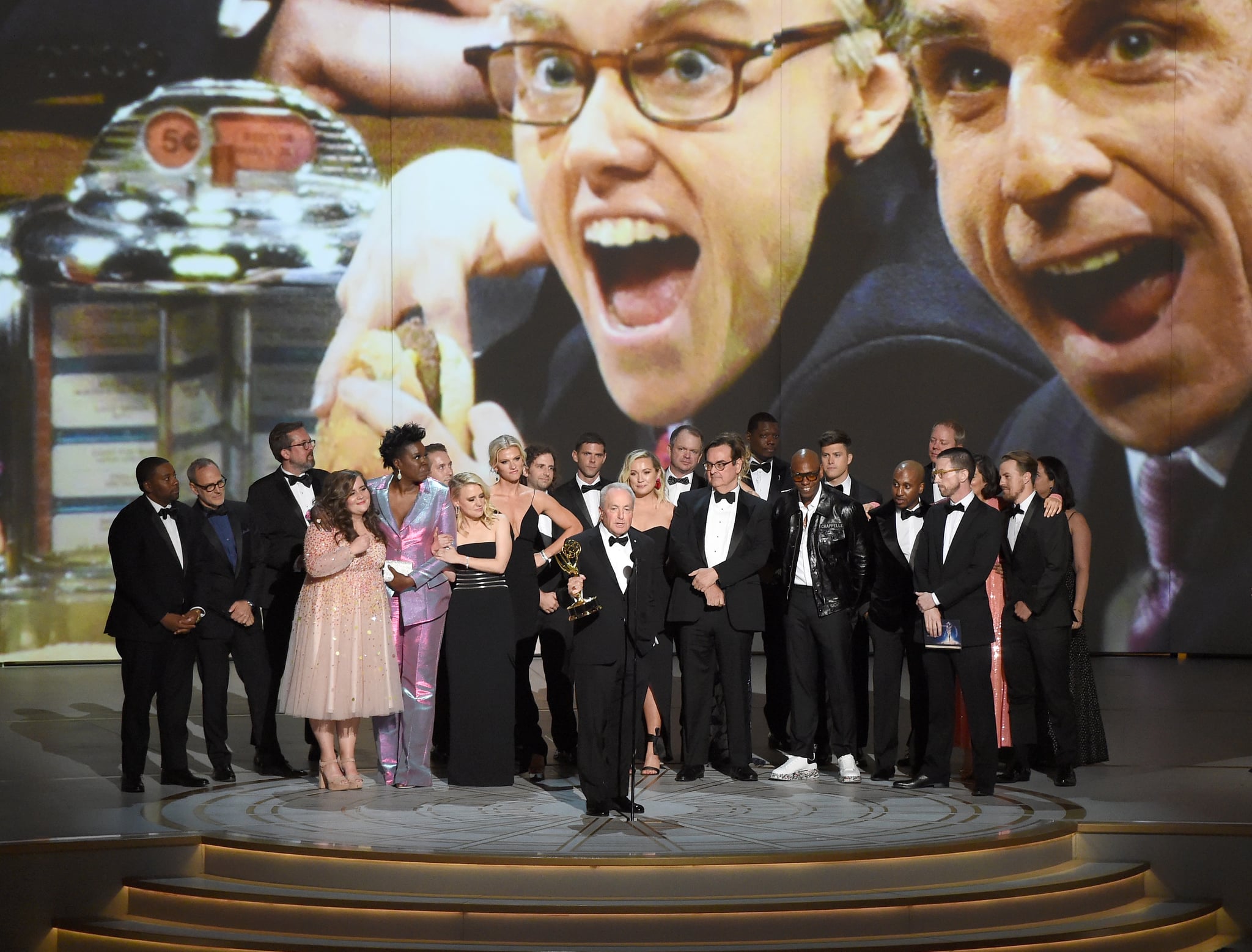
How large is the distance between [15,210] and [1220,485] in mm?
8912

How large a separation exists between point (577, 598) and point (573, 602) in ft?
0.73

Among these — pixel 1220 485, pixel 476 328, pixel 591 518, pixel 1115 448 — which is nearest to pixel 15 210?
pixel 476 328

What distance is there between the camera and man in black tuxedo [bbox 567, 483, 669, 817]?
6102mm

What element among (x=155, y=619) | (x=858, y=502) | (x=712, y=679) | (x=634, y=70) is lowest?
(x=712, y=679)

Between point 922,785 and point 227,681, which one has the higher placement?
point 227,681

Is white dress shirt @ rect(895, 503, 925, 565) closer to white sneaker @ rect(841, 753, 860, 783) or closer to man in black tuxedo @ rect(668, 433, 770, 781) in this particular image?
man in black tuxedo @ rect(668, 433, 770, 781)

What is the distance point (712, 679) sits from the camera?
717cm

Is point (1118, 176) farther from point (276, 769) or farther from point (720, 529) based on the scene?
point (276, 769)

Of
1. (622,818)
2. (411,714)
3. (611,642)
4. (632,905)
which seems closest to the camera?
(632,905)

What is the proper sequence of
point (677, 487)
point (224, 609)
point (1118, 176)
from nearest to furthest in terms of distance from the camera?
point (224, 609), point (677, 487), point (1118, 176)

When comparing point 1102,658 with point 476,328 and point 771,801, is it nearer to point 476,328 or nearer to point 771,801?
point 476,328

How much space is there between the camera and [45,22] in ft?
37.1

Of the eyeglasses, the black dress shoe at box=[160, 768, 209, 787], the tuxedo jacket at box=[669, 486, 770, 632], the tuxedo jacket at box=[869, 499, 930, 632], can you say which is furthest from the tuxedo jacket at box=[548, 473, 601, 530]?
the eyeglasses

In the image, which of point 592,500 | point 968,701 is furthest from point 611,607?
point 968,701
